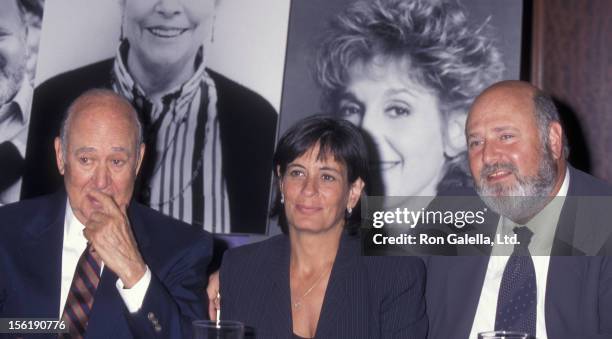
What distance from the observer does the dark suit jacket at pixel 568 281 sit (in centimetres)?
205

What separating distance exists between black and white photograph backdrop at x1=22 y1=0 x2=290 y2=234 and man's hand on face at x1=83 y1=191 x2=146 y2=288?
117 cm

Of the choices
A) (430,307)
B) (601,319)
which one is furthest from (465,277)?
(601,319)

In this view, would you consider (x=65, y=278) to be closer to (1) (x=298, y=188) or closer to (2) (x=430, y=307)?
(1) (x=298, y=188)

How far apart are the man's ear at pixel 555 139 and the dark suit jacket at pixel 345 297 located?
1.73 feet

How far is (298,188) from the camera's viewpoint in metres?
2.41

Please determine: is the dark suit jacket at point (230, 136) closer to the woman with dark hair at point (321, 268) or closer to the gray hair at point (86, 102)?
the woman with dark hair at point (321, 268)

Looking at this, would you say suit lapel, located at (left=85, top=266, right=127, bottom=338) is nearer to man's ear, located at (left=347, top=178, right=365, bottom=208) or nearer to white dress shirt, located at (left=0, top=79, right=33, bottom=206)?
man's ear, located at (left=347, top=178, right=365, bottom=208)

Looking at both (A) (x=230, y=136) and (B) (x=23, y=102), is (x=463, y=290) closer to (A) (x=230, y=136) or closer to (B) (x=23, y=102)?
(A) (x=230, y=136)

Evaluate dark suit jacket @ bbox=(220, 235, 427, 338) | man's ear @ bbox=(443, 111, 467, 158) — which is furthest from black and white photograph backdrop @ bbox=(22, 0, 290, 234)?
dark suit jacket @ bbox=(220, 235, 427, 338)

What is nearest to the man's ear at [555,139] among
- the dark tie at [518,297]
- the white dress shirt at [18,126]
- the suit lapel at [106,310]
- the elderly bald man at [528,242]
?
the elderly bald man at [528,242]

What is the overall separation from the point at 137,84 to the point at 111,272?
1309mm

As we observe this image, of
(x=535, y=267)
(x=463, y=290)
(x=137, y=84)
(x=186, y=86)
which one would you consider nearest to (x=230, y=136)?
(x=186, y=86)

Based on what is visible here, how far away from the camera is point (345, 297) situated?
231cm

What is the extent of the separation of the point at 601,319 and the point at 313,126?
102cm
